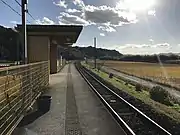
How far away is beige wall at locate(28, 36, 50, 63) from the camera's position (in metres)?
30.6

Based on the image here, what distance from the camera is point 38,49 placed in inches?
1211

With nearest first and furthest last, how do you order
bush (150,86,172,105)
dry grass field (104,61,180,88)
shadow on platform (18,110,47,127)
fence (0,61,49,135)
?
fence (0,61,49,135) < shadow on platform (18,110,47,127) < bush (150,86,172,105) < dry grass field (104,61,180,88)

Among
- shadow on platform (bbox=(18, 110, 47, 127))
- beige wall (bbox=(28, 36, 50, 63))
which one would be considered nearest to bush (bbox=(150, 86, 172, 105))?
shadow on platform (bbox=(18, 110, 47, 127))

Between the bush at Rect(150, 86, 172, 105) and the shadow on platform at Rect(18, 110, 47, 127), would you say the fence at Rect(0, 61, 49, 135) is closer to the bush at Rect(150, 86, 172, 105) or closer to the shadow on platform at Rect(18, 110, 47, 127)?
the shadow on platform at Rect(18, 110, 47, 127)

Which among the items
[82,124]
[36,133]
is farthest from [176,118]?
[36,133]

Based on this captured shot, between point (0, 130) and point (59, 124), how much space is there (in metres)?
2.20

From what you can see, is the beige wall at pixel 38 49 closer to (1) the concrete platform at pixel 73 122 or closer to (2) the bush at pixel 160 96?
(2) the bush at pixel 160 96

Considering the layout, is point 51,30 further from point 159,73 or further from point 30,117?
point 159,73

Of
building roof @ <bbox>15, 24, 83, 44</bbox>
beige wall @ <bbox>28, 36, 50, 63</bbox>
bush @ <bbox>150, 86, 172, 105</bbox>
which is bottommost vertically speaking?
bush @ <bbox>150, 86, 172, 105</bbox>

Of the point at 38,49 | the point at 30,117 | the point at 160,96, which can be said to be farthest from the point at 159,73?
the point at 30,117

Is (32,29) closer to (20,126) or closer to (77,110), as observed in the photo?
(77,110)

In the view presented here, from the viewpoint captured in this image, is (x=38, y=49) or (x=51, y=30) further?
(x=51, y=30)

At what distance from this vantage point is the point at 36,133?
838 centimetres

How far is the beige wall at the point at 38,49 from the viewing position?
100 feet
